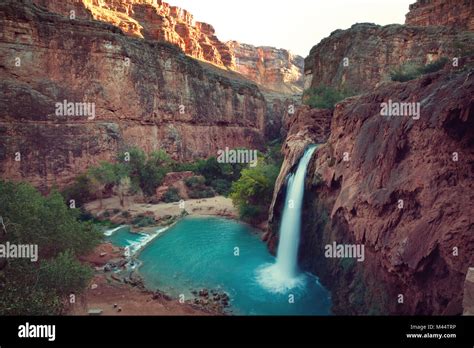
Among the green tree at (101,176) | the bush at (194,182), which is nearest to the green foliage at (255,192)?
the green tree at (101,176)

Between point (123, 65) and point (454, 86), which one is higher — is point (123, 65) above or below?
above

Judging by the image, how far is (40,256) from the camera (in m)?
12.0

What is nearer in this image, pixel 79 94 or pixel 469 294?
pixel 469 294

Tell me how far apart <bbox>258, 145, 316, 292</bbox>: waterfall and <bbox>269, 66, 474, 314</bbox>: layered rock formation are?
2.04m

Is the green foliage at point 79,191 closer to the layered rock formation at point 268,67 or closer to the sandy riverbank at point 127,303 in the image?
the sandy riverbank at point 127,303

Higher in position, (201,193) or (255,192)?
(255,192)

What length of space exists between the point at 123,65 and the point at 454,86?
104 feet

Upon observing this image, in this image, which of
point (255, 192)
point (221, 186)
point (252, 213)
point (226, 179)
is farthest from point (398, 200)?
point (226, 179)

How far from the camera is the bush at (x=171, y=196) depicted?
30672mm

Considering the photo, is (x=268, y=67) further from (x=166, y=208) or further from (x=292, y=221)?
(x=292, y=221)

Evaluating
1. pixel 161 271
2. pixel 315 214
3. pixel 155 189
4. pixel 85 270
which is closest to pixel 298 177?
pixel 315 214

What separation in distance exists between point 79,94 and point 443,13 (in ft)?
115
